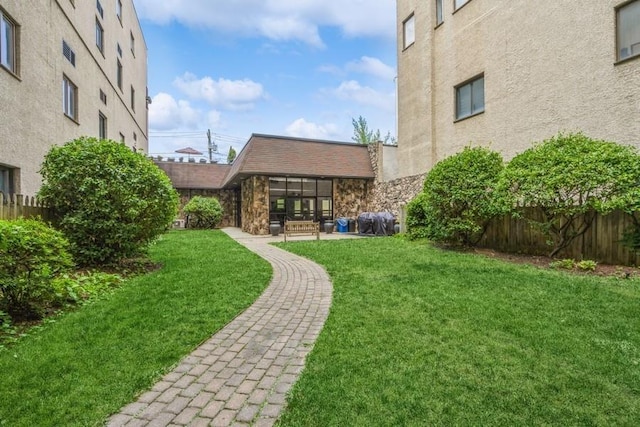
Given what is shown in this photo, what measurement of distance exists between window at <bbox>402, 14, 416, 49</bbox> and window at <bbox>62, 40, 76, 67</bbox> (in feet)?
44.6

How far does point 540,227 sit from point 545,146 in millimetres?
2055

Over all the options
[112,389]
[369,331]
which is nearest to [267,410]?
[112,389]

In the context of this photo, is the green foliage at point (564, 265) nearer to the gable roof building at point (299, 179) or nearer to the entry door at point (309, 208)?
the gable roof building at point (299, 179)

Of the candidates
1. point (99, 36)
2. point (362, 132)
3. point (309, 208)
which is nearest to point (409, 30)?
point (309, 208)

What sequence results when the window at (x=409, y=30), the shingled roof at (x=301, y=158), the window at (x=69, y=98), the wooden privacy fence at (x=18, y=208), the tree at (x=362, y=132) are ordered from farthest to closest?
the tree at (x=362, y=132) → the shingled roof at (x=301, y=158) → the window at (x=409, y=30) → the window at (x=69, y=98) → the wooden privacy fence at (x=18, y=208)

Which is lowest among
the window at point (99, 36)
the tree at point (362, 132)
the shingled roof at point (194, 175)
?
the shingled roof at point (194, 175)

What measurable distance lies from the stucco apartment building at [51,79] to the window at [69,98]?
0.03 meters

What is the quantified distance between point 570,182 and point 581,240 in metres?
1.87

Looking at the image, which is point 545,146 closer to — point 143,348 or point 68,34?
point 143,348

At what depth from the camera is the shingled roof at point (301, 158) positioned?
58.5ft

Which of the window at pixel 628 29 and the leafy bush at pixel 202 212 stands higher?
the window at pixel 628 29

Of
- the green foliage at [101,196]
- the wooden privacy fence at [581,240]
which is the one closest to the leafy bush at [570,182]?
the wooden privacy fence at [581,240]

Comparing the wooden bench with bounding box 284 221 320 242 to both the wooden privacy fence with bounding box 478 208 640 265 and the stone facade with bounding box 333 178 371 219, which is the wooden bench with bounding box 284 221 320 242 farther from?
the wooden privacy fence with bounding box 478 208 640 265

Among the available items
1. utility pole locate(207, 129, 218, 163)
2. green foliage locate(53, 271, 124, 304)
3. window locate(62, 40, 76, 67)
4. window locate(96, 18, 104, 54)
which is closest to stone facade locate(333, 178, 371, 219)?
window locate(96, 18, 104, 54)
